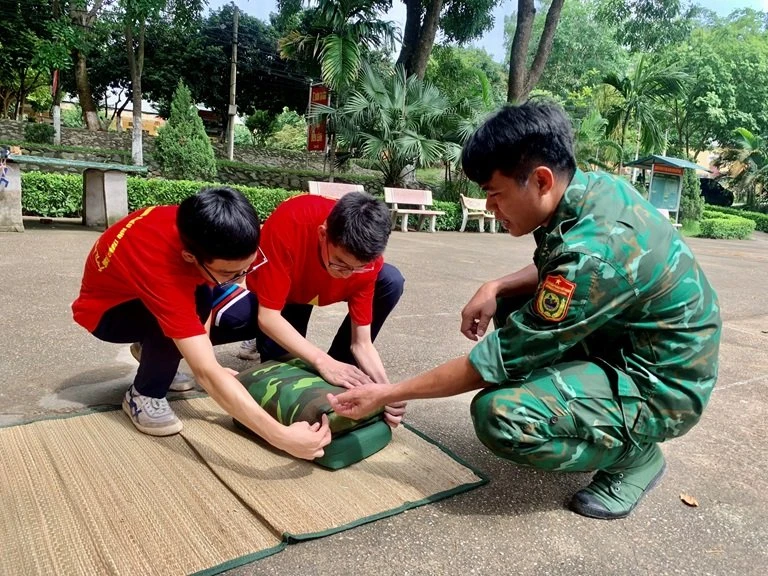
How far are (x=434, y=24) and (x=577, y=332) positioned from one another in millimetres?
12486

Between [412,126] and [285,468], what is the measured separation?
1029 centimetres

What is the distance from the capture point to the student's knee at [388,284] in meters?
2.37

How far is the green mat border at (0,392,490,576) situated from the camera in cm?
134

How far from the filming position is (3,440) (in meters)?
1.83

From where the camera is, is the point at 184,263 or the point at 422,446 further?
the point at 422,446

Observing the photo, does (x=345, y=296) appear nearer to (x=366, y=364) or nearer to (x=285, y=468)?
(x=366, y=364)

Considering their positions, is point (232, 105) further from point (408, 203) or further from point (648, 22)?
point (648, 22)

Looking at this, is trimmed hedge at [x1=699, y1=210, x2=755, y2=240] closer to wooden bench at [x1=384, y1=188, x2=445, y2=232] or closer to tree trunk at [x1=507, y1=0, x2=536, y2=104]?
tree trunk at [x1=507, y1=0, x2=536, y2=104]

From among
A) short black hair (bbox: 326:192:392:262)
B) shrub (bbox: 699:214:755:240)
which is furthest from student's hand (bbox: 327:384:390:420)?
shrub (bbox: 699:214:755:240)

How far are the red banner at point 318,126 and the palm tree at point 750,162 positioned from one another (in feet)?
54.0

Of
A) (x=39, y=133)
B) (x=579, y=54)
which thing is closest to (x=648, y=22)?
(x=579, y=54)

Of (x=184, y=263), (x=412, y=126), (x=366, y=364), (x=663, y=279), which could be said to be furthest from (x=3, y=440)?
(x=412, y=126)

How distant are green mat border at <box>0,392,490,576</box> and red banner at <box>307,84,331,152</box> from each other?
10.7 meters

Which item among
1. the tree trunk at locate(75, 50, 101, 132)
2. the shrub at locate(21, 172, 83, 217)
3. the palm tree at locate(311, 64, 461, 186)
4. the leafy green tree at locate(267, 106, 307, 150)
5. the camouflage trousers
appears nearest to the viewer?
the camouflage trousers
